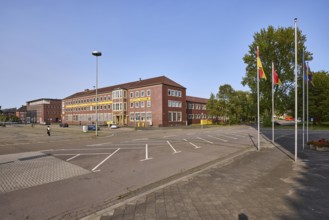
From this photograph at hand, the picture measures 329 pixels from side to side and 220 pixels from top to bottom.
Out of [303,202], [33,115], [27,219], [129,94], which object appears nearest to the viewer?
[27,219]

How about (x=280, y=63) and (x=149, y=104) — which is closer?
(x=280, y=63)

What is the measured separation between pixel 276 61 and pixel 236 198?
148ft

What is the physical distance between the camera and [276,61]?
43.3 metres

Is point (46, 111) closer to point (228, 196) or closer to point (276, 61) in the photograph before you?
point (276, 61)

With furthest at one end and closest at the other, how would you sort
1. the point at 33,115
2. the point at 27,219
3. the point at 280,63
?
the point at 33,115 → the point at 280,63 → the point at 27,219

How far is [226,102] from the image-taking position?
6438 centimetres

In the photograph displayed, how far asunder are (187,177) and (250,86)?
41.2 m

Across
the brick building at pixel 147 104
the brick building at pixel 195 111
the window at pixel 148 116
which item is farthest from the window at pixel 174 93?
the brick building at pixel 195 111

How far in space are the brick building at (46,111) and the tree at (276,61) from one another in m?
108

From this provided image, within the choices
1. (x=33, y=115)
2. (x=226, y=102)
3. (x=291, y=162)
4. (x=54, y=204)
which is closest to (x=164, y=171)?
(x=54, y=204)

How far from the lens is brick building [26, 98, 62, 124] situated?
11388 cm

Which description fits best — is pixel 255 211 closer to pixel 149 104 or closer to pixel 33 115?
pixel 149 104

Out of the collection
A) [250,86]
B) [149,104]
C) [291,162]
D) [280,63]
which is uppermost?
[280,63]

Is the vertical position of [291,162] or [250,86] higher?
[250,86]
